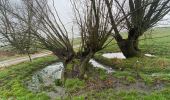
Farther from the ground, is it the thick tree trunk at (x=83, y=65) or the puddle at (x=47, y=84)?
the thick tree trunk at (x=83, y=65)

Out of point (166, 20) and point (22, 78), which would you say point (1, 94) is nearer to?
point (22, 78)

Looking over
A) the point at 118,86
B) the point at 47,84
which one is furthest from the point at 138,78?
the point at 47,84

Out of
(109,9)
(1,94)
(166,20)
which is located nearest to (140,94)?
(109,9)

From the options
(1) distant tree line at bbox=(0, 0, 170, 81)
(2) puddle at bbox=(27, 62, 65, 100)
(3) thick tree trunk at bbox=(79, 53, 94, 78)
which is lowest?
(2) puddle at bbox=(27, 62, 65, 100)

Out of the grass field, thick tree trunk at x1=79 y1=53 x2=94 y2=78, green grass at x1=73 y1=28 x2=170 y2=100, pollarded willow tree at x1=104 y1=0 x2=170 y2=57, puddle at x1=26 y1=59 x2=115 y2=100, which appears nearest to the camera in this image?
green grass at x1=73 y1=28 x2=170 y2=100

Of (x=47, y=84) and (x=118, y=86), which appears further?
(x=47, y=84)

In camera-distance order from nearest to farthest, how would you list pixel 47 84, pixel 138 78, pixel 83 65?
pixel 138 78, pixel 47 84, pixel 83 65

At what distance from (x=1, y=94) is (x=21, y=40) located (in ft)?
13.4

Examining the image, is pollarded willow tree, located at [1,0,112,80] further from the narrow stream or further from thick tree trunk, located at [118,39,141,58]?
thick tree trunk, located at [118,39,141,58]

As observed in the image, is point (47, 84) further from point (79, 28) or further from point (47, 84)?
point (79, 28)

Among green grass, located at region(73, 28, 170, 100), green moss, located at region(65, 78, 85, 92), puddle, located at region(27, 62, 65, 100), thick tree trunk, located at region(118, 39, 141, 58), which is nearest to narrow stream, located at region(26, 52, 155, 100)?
puddle, located at region(27, 62, 65, 100)

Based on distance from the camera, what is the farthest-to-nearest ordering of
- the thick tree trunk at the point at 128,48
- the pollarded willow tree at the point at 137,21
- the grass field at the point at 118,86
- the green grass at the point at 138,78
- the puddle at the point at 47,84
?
the thick tree trunk at the point at 128,48 < the pollarded willow tree at the point at 137,21 < the puddle at the point at 47,84 < the grass field at the point at 118,86 < the green grass at the point at 138,78

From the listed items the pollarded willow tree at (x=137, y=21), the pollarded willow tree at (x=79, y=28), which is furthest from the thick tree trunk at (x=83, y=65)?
the pollarded willow tree at (x=137, y=21)

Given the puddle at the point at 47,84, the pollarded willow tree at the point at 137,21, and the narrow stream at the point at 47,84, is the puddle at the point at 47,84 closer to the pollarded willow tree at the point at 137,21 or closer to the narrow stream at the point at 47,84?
the narrow stream at the point at 47,84
